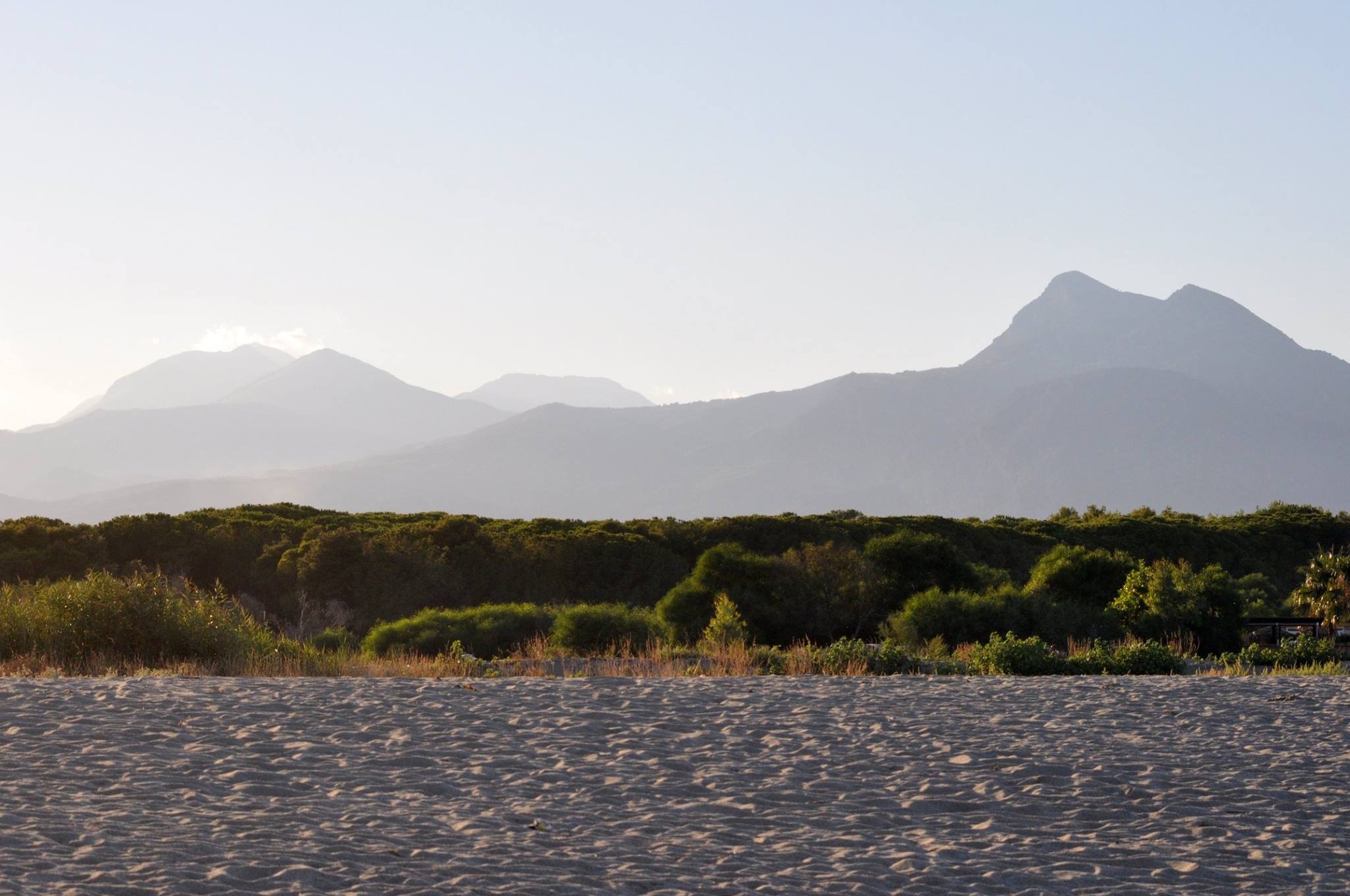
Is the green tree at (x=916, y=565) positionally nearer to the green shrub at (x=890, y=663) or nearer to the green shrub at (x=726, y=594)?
the green shrub at (x=726, y=594)

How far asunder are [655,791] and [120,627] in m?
10.3

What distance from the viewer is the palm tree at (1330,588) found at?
25.1 metres

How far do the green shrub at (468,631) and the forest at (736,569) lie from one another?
0.10 metres

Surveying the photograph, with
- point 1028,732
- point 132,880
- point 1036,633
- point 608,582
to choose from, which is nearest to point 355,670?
point 1028,732

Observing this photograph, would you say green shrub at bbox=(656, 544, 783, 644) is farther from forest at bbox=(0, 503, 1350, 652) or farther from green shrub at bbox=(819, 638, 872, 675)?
green shrub at bbox=(819, 638, 872, 675)

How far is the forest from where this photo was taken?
80.5 feet

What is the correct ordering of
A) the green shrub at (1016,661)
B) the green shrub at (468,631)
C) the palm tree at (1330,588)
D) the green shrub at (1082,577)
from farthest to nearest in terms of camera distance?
1. the green shrub at (1082,577)
2. the palm tree at (1330,588)
3. the green shrub at (468,631)
4. the green shrub at (1016,661)

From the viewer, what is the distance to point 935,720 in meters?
11.1

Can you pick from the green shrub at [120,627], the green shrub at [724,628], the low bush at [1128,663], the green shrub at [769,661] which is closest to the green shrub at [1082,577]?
the green shrub at [724,628]

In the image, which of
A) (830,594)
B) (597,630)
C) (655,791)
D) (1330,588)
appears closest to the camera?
(655,791)

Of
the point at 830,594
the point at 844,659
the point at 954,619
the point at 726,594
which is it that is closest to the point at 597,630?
the point at 726,594

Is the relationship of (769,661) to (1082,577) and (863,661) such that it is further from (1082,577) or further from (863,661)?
(1082,577)

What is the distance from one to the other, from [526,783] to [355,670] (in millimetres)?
7152

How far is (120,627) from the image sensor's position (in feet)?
52.6
